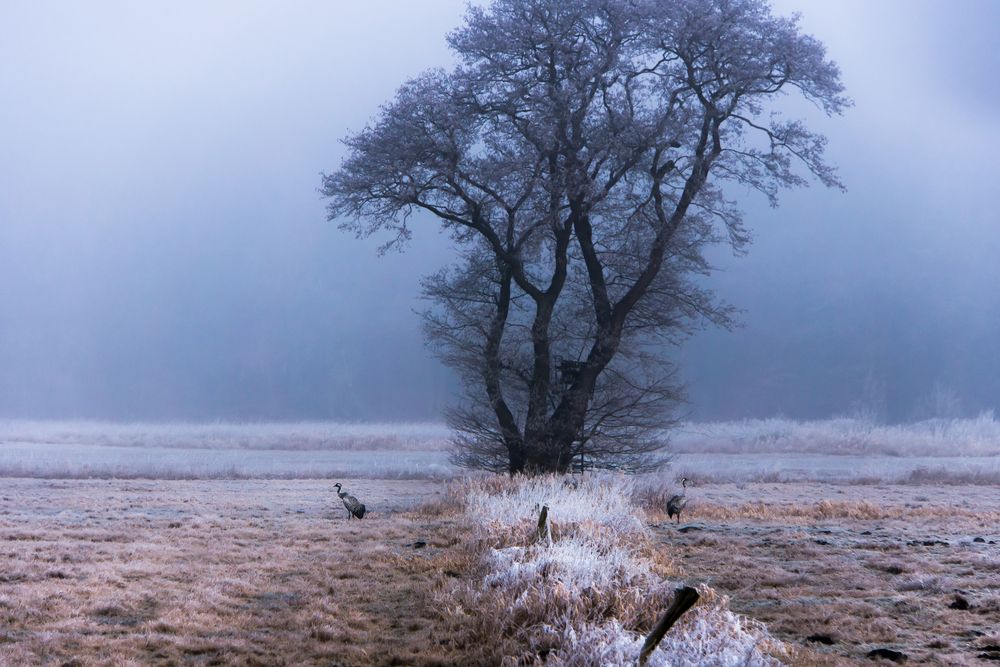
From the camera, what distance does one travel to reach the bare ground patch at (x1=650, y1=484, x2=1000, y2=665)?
7664mm

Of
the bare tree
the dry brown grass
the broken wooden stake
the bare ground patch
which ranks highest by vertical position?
the bare tree

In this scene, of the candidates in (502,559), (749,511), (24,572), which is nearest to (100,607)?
(24,572)

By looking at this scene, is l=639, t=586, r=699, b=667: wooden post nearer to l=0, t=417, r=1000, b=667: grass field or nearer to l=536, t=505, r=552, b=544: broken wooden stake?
l=0, t=417, r=1000, b=667: grass field

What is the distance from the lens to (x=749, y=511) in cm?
2070

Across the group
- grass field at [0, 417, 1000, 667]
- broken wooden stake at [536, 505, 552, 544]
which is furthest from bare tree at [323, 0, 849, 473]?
broken wooden stake at [536, 505, 552, 544]

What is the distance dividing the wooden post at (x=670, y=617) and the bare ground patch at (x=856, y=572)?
5.47 ft

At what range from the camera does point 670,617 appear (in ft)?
18.2

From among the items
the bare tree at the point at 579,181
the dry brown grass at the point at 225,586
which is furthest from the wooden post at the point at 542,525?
the bare tree at the point at 579,181

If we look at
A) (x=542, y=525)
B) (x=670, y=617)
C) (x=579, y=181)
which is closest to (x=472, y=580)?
(x=542, y=525)

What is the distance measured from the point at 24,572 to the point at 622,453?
15.8 meters

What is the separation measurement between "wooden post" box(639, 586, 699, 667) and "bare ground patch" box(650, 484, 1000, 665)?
1.67m

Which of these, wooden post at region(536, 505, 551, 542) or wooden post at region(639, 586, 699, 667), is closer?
wooden post at region(639, 586, 699, 667)

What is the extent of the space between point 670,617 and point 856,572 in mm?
6335

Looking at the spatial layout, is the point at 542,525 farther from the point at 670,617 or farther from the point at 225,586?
the point at 670,617
